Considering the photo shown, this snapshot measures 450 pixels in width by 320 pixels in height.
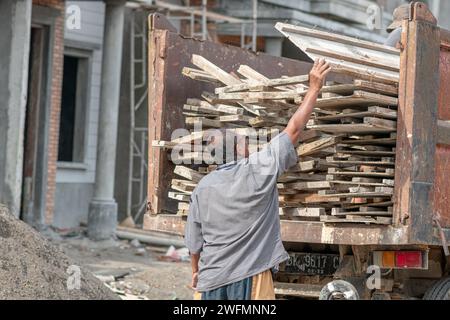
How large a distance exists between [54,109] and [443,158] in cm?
1080

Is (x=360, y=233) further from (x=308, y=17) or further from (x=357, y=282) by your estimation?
(x=308, y=17)

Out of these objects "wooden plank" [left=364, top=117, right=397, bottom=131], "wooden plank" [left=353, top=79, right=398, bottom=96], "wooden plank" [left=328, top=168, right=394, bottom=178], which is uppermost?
"wooden plank" [left=353, top=79, right=398, bottom=96]

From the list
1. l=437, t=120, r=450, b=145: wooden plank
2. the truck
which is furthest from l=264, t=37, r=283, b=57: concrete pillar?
l=437, t=120, r=450, b=145: wooden plank

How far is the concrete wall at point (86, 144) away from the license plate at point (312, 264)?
10024mm

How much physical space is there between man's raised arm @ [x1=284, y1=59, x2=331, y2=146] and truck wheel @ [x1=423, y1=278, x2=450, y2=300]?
1.81m

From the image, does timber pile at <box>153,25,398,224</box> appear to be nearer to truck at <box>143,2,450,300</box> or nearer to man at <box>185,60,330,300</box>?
truck at <box>143,2,450,300</box>

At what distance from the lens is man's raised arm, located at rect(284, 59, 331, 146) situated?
6.54 meters

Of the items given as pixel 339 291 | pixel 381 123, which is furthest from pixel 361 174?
pixel 339 291

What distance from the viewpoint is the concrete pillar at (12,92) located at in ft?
46.0

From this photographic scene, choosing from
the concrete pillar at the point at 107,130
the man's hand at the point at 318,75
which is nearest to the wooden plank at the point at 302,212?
the man's hand at the point at 318,75

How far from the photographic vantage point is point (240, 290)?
6395 millimetres

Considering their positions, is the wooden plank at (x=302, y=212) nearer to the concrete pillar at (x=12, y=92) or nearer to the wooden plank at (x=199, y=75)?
the wooden plank at (x=199, y=75)

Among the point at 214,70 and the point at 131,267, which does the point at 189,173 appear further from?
the point at 131,267

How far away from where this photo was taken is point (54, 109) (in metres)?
17.2
